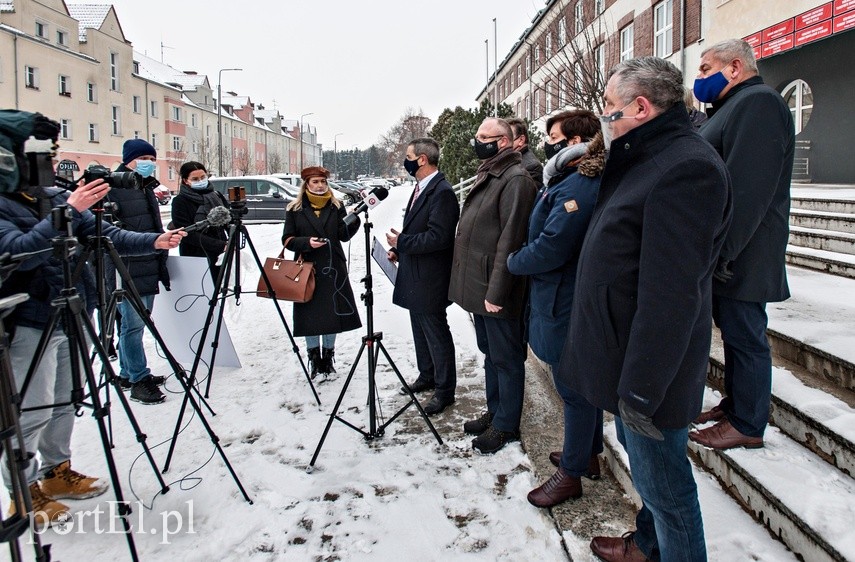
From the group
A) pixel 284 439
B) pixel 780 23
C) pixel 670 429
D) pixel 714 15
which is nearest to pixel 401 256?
pixel 284 439

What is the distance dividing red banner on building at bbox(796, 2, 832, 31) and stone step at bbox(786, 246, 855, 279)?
20.9ft

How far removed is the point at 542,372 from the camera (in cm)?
484

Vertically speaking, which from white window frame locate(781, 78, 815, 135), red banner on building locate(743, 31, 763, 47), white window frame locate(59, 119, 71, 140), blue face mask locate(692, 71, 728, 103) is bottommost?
blue face mask locate(692, 71, 728, 103)

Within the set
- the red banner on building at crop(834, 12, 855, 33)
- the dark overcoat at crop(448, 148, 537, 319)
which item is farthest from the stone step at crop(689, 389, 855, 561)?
the red banner on building at crop(834, 12, 855, 33)

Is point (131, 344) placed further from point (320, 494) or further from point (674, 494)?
point (674, 494)

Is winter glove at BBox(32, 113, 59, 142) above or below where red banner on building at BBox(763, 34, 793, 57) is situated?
below

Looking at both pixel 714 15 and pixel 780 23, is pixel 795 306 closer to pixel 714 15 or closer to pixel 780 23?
pixel 780 23

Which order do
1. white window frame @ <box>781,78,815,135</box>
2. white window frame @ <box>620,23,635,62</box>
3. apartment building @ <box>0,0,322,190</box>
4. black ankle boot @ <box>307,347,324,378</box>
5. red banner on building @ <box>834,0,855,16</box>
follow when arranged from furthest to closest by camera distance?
apartment building @ <box>0,0,322,190</box> < white window frame @ <box>620,23,635,62</box> < white window frame @ <box>781,78,815,135</box> < red banner on building @ <box>834,0,855,16</box> < black ankle boot @ <box>307,347,324,378</box>

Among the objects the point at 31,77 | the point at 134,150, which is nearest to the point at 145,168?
the point at 134,150

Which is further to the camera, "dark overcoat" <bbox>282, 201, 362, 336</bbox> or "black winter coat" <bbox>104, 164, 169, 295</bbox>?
"dark overcoat" <bbox>282, 201, 362, 336</bbox>

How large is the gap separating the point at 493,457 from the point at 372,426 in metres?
0.85

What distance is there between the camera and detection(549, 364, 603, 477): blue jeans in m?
2.76

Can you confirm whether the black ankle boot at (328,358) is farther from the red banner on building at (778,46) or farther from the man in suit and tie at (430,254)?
the red banner on building at (778,46)

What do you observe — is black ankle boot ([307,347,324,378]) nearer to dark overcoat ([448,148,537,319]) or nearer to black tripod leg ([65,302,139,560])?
dark overcoat ([448,148,537,319])
